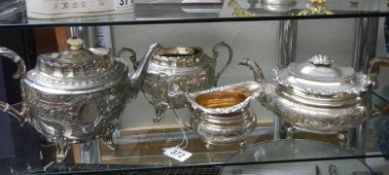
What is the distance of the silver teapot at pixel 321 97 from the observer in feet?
1.89

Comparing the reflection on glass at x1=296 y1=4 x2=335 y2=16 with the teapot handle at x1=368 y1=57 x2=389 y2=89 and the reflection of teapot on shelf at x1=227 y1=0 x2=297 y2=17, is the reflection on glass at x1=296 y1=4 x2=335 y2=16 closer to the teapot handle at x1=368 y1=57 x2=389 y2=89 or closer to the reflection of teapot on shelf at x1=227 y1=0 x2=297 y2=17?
the reflection of teapot on shelf at x1=227 y1=0 x2=297 y2=17

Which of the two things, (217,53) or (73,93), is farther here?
(217,53)

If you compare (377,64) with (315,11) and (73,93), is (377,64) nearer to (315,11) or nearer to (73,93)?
(315,11)

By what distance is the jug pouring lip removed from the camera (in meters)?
0.61

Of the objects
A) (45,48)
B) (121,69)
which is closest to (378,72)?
(121,69)

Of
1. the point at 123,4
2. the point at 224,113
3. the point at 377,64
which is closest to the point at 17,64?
the point at 123,4

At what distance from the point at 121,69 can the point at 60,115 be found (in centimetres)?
10

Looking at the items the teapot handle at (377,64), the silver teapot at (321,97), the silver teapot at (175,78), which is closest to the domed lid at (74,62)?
the silver teapot at (175,78)

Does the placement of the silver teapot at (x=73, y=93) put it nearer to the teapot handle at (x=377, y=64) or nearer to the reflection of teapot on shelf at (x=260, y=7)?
the reflection of teapot on shelf at (x=260, y=7)

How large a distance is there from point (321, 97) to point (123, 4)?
275 millimetres

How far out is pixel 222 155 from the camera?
612mm

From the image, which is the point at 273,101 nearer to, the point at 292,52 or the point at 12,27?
the point at 292,52

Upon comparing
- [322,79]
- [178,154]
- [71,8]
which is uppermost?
[71,8]

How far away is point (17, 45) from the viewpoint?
0.74 m
